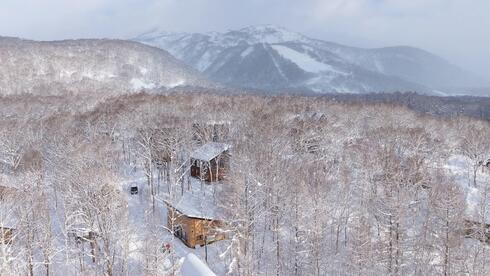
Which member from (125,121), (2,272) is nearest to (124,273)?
(2,272)

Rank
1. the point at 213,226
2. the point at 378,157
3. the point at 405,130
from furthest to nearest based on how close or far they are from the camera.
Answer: the point at 405,130
the point at 378,157
the point at 213,226

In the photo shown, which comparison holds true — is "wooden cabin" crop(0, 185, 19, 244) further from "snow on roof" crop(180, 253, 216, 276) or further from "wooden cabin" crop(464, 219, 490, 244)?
"wooden cabin" crop(464, 219, 490, 244)

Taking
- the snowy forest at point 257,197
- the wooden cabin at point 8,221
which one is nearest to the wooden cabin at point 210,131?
the snowy forest at point 257,197

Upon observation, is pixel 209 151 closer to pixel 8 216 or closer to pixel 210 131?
pixel 210 131

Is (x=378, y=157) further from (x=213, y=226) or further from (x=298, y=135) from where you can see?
(x=213, y=226)

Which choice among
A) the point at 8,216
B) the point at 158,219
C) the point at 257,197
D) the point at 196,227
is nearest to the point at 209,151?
the point at 158,219

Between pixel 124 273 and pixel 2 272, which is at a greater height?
pixel 2 272
